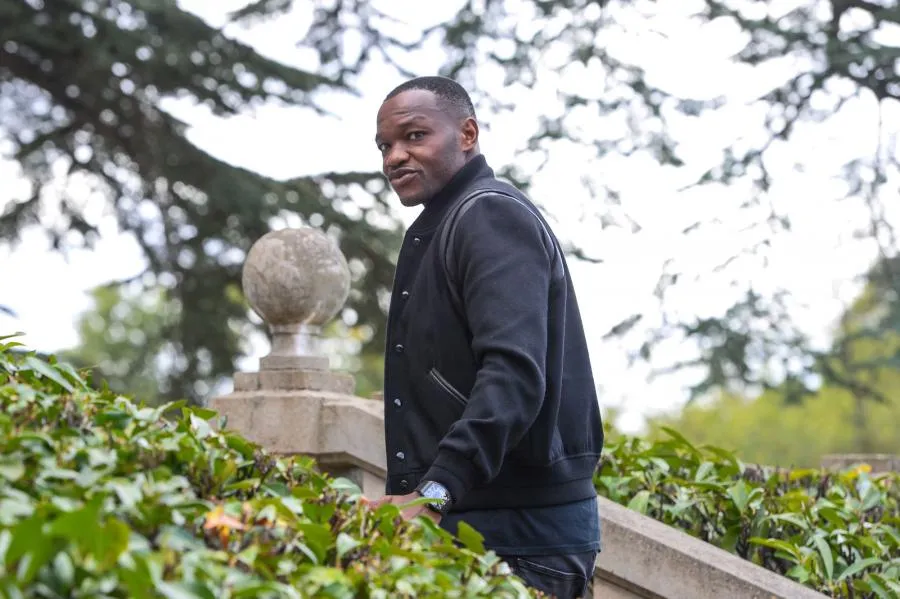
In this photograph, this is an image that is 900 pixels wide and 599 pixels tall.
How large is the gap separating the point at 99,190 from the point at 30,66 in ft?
4.43

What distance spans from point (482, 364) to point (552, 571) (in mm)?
580

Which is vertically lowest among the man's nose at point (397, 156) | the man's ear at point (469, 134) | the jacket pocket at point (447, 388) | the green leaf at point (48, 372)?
the green leaf at point (48, 372)

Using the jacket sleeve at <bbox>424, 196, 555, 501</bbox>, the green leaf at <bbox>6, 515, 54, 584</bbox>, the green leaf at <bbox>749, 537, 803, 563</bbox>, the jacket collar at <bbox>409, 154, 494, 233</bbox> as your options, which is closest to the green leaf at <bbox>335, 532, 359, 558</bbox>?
the jacket sleeve at <bbox>424, 196, 555, 501</bbox>

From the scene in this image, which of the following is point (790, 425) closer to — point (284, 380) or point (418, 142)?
point (284, 380)

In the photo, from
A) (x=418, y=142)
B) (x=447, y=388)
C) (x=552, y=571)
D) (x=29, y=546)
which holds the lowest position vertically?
(x=29, y=546)

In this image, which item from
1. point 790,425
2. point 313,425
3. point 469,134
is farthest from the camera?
point 790,425

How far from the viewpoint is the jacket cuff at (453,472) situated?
2637 millimetres

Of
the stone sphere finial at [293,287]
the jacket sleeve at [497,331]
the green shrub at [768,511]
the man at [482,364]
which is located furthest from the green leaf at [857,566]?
the stone sphere finial at [293,287]

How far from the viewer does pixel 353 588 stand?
6.50ft

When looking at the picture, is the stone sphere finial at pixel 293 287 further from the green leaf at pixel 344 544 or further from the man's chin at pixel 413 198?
the green leaf at pixel 344 544

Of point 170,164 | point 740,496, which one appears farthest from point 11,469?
point 170,164

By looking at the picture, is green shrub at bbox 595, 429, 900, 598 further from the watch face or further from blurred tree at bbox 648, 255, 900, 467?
blurred tree at bbox 648, 255, 900, 467

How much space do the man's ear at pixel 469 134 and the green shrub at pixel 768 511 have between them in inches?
81.7

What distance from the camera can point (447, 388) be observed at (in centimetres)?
289
